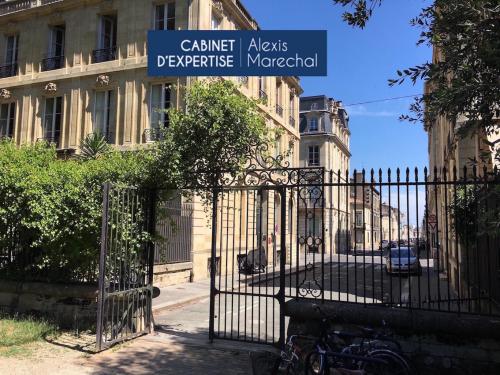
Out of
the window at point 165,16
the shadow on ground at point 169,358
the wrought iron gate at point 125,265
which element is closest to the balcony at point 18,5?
→ the window at point 165,16

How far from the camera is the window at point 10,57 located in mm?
25078

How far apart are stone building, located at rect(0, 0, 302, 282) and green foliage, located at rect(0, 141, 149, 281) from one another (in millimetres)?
8594

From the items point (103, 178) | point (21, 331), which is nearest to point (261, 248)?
point (103, 178)

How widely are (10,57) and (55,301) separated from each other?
21094mm

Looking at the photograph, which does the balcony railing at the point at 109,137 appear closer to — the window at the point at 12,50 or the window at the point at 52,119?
the window at the point at 52,119

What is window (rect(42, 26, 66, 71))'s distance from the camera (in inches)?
934

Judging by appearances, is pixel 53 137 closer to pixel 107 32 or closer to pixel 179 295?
pixel 107 32

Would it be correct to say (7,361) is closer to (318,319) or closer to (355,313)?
(318,319)

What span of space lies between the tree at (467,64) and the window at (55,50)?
22.6 m

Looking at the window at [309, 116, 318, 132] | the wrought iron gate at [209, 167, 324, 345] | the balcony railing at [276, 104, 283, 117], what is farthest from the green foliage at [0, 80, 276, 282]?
the window at [309, 116, 318, 132]

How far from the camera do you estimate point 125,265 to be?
802 cm

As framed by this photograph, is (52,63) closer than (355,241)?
No

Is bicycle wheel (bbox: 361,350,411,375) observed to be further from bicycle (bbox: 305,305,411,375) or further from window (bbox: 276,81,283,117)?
window (bbox: 276,81,283,117)

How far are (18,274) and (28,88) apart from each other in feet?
56.7
